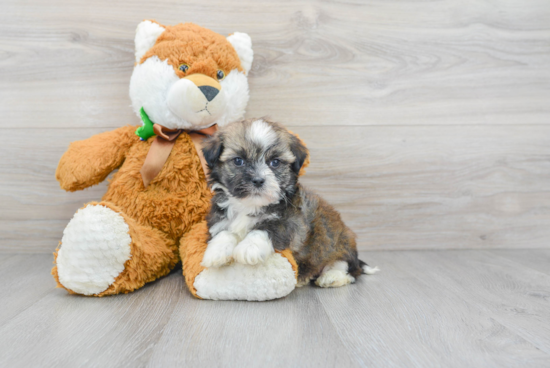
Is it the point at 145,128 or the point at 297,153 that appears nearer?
the point at 297,153

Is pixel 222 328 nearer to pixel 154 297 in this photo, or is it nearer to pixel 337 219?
pixel 154 297

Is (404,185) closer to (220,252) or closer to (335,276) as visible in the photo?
(335,276)

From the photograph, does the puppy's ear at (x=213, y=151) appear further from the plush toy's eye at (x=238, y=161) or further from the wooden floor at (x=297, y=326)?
the wooden floor at (x=297, y=326)

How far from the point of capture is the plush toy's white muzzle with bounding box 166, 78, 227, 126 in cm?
182

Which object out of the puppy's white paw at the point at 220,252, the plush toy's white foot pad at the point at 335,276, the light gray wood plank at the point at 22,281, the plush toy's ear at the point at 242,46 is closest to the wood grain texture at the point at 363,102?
the light gray wood plank at the point at 22,281

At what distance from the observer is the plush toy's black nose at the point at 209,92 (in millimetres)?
1836

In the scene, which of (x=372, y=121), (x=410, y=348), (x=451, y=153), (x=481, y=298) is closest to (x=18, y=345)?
(x=410, y=348)

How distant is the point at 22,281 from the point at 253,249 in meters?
1.25

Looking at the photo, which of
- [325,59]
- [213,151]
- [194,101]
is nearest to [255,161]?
[213,151]

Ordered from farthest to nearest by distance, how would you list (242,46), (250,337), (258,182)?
(242,46)
(258,182)
(250,337)

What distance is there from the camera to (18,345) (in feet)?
4.13

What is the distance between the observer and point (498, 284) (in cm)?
195

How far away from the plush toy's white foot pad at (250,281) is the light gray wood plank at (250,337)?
36 mm

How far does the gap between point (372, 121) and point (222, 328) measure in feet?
5.40
